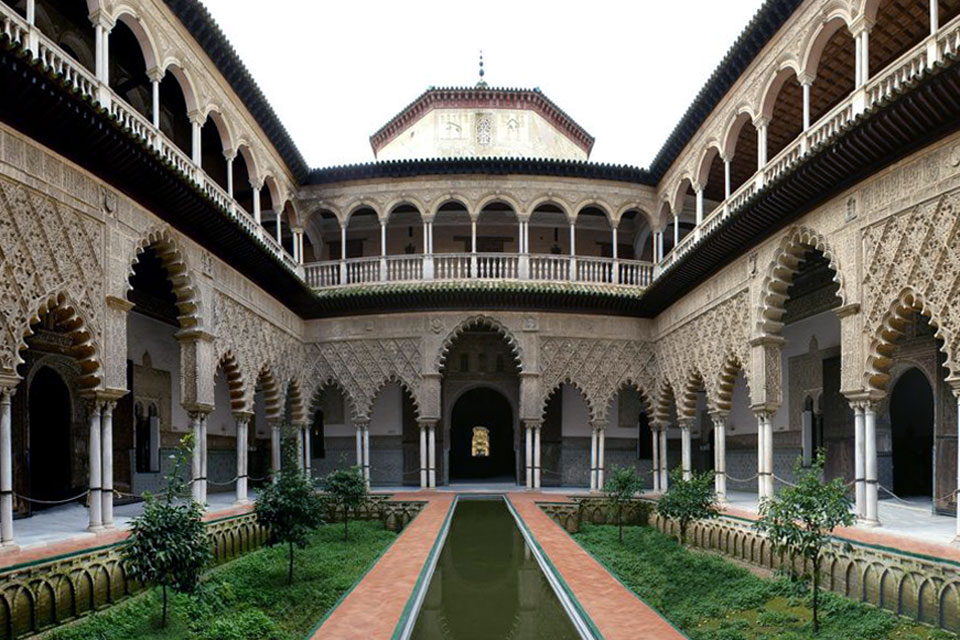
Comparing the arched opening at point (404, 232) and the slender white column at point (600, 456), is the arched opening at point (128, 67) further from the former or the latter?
the slender white column at point (600, 456)

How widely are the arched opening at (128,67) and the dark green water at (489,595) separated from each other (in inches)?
331

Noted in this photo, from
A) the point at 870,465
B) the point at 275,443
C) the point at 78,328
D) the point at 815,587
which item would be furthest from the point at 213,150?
the point at 815,587

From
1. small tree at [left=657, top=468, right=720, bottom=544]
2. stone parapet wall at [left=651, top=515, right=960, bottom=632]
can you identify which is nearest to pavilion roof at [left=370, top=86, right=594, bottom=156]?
small tree at [left=657, top=468, right=720, bottom=544]

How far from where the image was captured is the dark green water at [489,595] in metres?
6.40

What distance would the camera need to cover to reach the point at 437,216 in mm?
18750

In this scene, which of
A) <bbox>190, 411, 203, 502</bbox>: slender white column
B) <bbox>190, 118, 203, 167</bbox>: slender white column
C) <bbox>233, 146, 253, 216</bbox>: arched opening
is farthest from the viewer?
<bbox>233, 146, 253, 216</bbox>: arched opening

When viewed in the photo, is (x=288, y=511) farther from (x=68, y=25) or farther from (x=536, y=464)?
(x=536, y=464)

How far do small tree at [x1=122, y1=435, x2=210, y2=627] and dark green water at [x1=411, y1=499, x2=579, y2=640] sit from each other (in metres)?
2.22

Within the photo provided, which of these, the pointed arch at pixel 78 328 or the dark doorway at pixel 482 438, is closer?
the pointed arch at pixel 78 328

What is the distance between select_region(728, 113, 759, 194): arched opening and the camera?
42.3 ft

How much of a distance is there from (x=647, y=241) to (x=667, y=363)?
4266mm

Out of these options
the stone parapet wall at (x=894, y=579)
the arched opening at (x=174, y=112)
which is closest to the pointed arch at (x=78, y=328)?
Answer: the arched opening at (x=174, y=112)

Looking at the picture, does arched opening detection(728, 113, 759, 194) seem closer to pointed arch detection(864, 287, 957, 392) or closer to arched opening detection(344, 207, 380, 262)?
pointed arch detection(864, 287, 957, 392)

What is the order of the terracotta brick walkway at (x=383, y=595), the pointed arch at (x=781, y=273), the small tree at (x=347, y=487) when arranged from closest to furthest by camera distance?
1. the terracotta brick walkway at (x=383, y=595)
2. the pointed arch at (x=781, y=273)
3. the small tree at (x=347, y=487)
